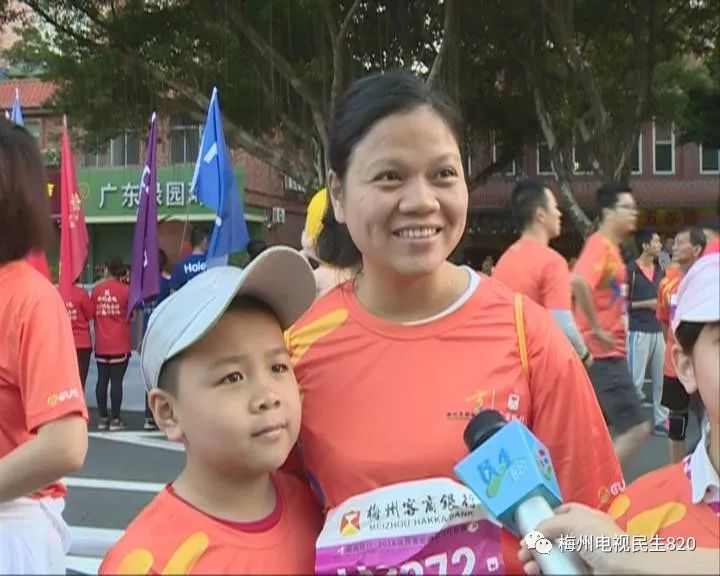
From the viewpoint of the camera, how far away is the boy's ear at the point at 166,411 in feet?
5.06

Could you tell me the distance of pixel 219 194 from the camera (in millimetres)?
8516

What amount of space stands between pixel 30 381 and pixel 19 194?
0.43 m

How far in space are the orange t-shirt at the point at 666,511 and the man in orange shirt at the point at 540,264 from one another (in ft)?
12.7

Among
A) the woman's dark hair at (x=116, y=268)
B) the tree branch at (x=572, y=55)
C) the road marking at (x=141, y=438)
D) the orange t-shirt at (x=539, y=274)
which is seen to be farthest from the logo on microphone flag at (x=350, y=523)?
the tree branch at (x=572, y=55)

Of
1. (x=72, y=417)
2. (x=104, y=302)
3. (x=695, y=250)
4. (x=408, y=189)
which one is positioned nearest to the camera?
(x=408, y=189)

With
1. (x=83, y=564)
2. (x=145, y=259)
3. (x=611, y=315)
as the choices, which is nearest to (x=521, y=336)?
(x=83, y=564)

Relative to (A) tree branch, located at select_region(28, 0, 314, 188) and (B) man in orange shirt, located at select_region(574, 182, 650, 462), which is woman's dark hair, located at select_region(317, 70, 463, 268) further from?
(A) tree branch, located at select_region(28, 0, 314, 188)

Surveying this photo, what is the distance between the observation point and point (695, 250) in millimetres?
7090

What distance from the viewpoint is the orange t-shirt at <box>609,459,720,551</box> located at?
1.51 metres

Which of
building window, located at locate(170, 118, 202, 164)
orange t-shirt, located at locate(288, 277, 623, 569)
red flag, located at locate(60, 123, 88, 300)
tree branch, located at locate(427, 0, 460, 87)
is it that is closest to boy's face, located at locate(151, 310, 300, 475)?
orange t-shirt, located at locate(288, 277, 623, 569)

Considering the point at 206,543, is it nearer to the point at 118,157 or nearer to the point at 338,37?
the point at 338,37

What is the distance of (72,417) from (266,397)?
691 mm

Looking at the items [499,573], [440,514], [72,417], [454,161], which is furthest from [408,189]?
[72,417]

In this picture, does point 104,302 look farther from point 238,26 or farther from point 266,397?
point 238,26
